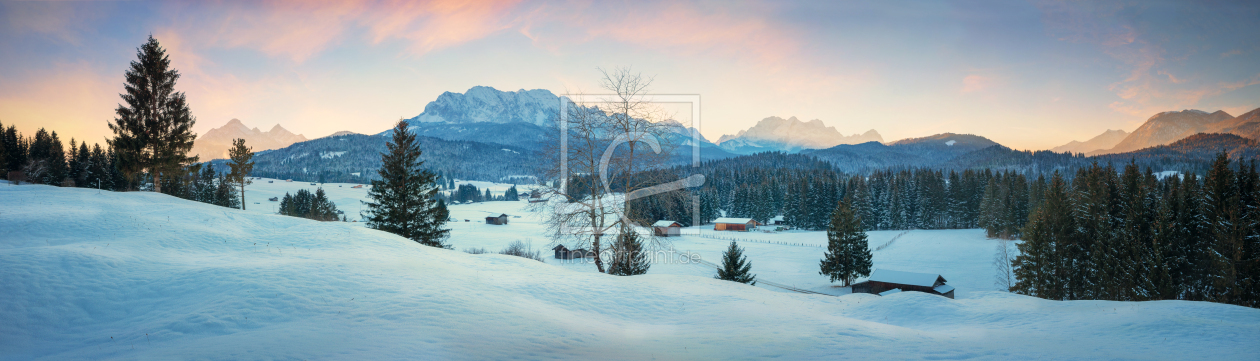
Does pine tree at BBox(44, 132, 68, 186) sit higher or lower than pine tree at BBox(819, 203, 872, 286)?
higher

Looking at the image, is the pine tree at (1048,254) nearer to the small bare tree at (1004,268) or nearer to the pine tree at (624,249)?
the small bare tree at (1004,268)

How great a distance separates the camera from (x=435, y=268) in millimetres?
12391

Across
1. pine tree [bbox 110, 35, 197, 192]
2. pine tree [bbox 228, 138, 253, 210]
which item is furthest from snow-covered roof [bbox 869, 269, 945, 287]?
pine tree [bbox 228, 138, 253, 210]

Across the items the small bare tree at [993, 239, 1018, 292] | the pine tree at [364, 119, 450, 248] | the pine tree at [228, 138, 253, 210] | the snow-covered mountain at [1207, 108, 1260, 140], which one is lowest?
the small bare tree at [993, 239, 1018, 292]

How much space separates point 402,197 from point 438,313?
854 inches

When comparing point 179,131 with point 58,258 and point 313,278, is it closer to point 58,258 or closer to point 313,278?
point 58,258

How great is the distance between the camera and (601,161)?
1547 centimetres

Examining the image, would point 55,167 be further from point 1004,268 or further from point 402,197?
point 1004,268

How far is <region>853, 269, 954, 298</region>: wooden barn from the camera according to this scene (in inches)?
1145

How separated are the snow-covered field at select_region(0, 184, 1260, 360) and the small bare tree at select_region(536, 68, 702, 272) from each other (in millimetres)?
2077

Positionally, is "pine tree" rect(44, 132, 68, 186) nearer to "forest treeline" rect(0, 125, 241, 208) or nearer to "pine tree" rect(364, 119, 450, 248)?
"forest treeline" rect(0, 125, 241, 208)

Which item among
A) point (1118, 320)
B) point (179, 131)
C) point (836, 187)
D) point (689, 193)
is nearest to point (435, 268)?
point (689, 193)

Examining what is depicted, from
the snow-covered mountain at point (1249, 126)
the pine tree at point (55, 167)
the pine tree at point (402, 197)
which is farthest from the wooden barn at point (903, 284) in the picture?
the snow-covered mountain at point (1249, 126)

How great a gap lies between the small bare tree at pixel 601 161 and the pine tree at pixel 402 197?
1449cm
